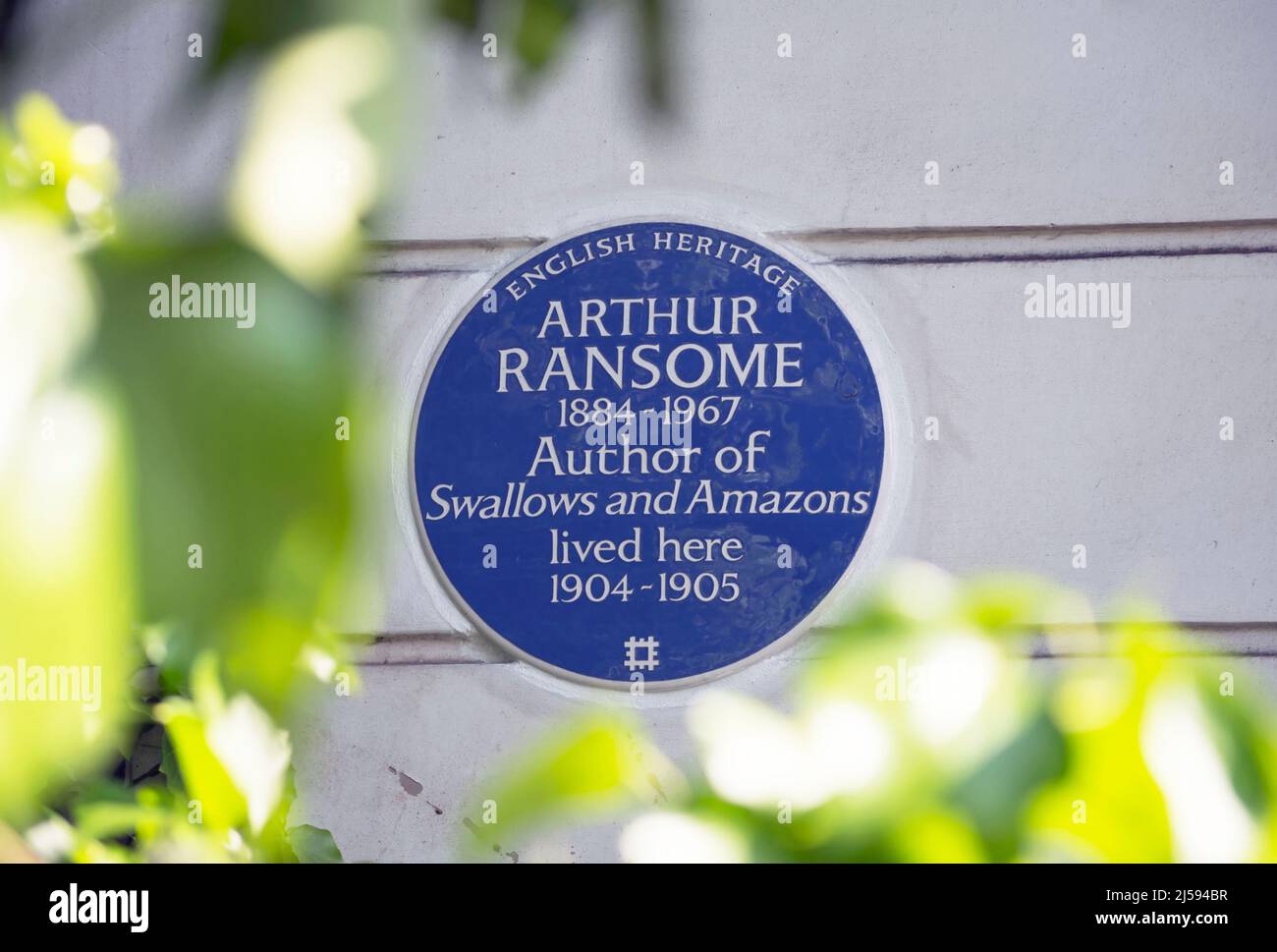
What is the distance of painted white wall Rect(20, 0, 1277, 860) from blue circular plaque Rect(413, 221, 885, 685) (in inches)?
4.7

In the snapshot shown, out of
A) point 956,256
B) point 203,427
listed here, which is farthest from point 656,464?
point 203,427

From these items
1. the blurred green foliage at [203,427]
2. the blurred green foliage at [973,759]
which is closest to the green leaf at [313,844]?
the blurred green foliage at [203,427]

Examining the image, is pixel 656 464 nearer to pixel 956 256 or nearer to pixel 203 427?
pixel 956 256

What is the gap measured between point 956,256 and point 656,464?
104 centimetres

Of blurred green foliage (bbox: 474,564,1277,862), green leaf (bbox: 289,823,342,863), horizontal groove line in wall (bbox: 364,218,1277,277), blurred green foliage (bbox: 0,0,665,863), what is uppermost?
horizontal groove line in wall (bbox: 364,218,1277,277)

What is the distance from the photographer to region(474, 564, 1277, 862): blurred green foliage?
0.58m

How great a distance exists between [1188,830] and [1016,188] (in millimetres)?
3161

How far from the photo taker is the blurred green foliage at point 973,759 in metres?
0.58

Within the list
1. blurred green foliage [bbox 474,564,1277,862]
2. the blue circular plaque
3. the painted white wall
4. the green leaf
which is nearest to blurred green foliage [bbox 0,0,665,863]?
blurred green foliage [bbox 474,564,1277,862]

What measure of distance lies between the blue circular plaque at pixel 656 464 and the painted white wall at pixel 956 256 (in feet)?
0.39

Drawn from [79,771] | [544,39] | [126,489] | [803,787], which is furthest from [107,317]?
[803,787]

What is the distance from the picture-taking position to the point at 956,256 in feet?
11.4

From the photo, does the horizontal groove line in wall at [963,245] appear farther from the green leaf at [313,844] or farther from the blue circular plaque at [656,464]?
the green leaf at [313,844]

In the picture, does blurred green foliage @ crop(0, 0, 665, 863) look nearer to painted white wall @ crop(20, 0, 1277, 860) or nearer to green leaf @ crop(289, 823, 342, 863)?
green leaf @ crop(289, 823, 342, 863)
